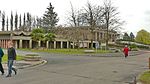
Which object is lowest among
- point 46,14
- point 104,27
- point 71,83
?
point 71,83

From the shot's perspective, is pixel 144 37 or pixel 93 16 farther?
pixel 144 37

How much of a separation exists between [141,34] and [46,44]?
191 ft

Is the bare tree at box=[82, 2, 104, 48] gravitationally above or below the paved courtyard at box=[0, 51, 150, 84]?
above

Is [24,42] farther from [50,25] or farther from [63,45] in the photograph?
[50,25]

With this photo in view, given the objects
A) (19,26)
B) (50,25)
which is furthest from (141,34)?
(19,26)

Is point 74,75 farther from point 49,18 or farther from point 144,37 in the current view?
point 144,37

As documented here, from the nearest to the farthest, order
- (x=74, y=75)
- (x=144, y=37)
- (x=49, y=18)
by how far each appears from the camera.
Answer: (x=74, y=75) < (x=49, y=18) < (x=144, y=37)

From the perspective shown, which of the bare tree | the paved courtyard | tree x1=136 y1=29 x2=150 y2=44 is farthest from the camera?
tree x1=136 y1=29 x2=150 y2=44

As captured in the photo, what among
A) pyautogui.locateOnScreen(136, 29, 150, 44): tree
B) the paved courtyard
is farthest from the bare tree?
pyautogui.locateOnScreen(136, 29, 150, 44): tree

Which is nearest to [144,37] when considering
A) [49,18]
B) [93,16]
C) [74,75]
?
[49,18]

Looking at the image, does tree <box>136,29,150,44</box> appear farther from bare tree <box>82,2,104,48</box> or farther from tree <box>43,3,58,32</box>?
bare tree <box>82,2,104,48</box>

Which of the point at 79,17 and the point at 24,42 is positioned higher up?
the point at 79,17

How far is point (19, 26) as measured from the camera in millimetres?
125000

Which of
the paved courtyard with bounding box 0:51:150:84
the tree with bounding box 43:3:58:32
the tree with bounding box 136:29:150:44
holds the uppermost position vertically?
the tree with bounding box 43:3:58:32
